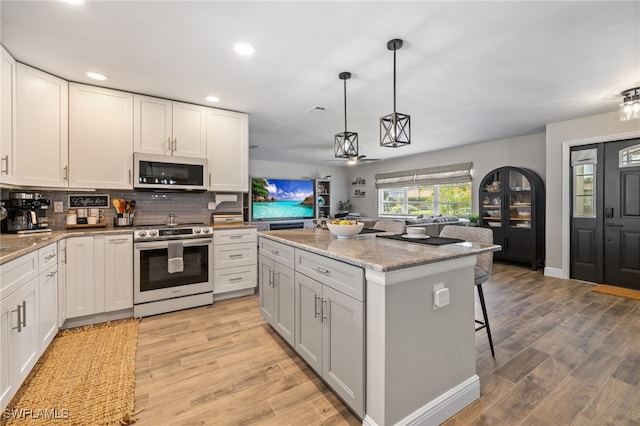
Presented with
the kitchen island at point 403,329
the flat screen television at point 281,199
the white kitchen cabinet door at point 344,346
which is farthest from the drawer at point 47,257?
the flat screen television at point 281,199

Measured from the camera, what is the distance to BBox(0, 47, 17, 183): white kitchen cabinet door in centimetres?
225

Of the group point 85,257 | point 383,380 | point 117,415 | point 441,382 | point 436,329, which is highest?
point 85,257

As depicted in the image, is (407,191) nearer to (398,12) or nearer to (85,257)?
(398,12)

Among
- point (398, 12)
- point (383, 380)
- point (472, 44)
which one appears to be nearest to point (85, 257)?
point (383, 380)

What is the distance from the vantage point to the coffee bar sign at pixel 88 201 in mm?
3148

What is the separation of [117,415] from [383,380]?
1.52 meters

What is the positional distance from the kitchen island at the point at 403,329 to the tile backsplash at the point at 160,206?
8.25ft

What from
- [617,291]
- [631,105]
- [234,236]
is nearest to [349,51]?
[234,236]

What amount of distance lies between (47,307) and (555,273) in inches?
248

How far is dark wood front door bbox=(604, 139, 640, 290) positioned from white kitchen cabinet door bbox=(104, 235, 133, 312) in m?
6.15

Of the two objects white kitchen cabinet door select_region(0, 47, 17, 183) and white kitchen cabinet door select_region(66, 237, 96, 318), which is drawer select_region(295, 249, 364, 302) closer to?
white kitchen cabinet door select_region(66, 237, 96, 318)

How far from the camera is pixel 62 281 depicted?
261cm

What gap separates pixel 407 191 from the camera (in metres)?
7.69

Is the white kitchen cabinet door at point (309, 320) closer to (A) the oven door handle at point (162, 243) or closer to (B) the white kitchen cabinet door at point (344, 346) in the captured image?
(B) the white kitchen cabinet door at point (344, 346)
